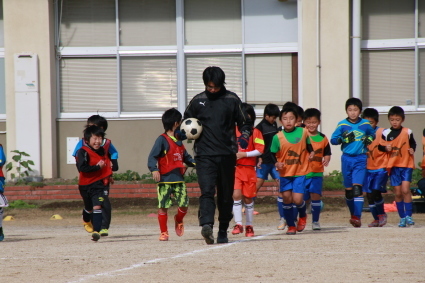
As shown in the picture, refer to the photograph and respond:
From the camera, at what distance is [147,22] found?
19.4 m

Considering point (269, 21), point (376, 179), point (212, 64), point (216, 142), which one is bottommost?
point (376, 179)

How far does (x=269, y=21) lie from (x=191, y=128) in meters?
10.6

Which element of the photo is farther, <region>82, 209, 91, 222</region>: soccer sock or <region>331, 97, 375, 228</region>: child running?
<region>331, 97, 375, 228</region>: child running

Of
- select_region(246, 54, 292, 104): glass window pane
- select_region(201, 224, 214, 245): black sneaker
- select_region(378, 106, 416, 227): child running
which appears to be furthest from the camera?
select_region(246, 54, 292, 104): glass window pane

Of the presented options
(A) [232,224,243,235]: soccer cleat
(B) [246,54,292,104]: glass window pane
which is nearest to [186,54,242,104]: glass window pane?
(B) [246,54,292,104]: glass window pane

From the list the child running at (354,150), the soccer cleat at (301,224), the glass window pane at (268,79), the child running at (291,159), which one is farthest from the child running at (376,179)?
the glass window pane at (268,79)

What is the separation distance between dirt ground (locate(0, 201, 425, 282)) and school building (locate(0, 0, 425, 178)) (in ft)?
23.2

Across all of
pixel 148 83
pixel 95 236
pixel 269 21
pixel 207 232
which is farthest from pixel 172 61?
pixel 207 232

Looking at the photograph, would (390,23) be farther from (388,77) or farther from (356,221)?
(356,221)

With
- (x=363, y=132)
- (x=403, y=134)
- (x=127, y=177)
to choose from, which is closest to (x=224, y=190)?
(x=363, y=132)

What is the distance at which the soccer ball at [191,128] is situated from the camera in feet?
29.4

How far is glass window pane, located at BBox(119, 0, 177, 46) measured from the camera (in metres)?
19.4

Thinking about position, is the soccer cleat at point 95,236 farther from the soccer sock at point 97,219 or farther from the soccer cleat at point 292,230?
the soccer cleat at point 292,230

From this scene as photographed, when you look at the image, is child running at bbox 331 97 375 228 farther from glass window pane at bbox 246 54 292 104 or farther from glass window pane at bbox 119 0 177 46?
glass window pane at bbox 119 0 177 46
